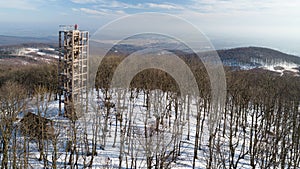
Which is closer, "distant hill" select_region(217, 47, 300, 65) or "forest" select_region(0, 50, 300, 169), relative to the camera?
"forest" select_region(0, 50, 300, 169)

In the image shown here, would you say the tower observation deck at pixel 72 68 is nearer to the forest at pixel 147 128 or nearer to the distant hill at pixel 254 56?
the forest at pixel 147 128

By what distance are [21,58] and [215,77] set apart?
74.8 m

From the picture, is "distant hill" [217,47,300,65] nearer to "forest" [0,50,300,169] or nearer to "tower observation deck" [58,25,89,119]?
"forest" [0,50,300,169]

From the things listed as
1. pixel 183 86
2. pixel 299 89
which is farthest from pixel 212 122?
pixel 299 89

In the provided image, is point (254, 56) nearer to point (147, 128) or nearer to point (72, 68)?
point (147, 128)

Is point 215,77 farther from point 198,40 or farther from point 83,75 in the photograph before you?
point 83,75

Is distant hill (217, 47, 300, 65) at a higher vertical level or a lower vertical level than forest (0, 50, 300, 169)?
higher

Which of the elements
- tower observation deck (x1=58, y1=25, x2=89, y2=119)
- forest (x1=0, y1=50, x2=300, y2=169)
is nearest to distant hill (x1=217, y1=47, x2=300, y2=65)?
forest (x1=0, y1=50, x2=300, y2=169)

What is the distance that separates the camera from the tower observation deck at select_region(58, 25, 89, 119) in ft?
61.8

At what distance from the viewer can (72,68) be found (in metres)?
18.9

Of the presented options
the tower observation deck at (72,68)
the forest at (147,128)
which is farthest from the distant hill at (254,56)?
the tower observation deck at (72,68)

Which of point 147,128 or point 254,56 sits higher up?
point 254,56

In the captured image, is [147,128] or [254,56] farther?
[254,56]

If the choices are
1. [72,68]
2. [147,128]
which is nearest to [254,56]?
[147,128]
